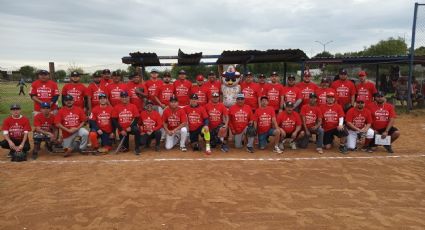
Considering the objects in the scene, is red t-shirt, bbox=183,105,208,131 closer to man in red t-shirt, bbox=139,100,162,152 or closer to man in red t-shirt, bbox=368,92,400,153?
man in red t-shirt, bbox=139,100,162,152

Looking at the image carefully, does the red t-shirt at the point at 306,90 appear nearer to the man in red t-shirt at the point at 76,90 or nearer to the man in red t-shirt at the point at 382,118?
the man in red t-shirt at the point at 382,118

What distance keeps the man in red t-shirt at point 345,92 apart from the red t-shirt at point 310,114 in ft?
3.23

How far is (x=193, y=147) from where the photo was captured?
817cm

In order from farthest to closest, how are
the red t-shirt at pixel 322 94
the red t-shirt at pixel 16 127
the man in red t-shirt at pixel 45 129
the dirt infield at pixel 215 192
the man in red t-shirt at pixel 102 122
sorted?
the red t-shirt at pixel 322 94 < the man in red t-shirt at pixel 102 122 < the man in red t-shirt at pixel 45 129 < the red t-shirt at pixel 16 127 < the dirt infield at pixel 215 192

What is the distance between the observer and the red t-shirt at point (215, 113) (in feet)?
27.2

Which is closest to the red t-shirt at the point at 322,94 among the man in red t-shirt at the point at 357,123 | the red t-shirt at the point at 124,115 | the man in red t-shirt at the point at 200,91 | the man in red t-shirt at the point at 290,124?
the man in red t-shirt at the point at 357,123

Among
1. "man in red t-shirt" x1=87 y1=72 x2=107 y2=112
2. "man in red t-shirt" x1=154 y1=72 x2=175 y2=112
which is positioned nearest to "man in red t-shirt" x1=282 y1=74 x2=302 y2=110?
"man in red t-shirt" x1=154 y1=72 x2=175 y2=112

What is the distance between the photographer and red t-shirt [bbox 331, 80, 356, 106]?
28.4 feet

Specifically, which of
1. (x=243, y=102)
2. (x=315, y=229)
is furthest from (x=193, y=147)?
(x=315, y=229)

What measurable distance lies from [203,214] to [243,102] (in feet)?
14.2

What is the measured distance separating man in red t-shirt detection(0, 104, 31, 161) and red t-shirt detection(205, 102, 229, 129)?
4.05 m

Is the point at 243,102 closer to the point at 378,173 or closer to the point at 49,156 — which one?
the point at 378,173

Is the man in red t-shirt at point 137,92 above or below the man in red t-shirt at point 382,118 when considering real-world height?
above

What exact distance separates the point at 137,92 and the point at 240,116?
105 inches
